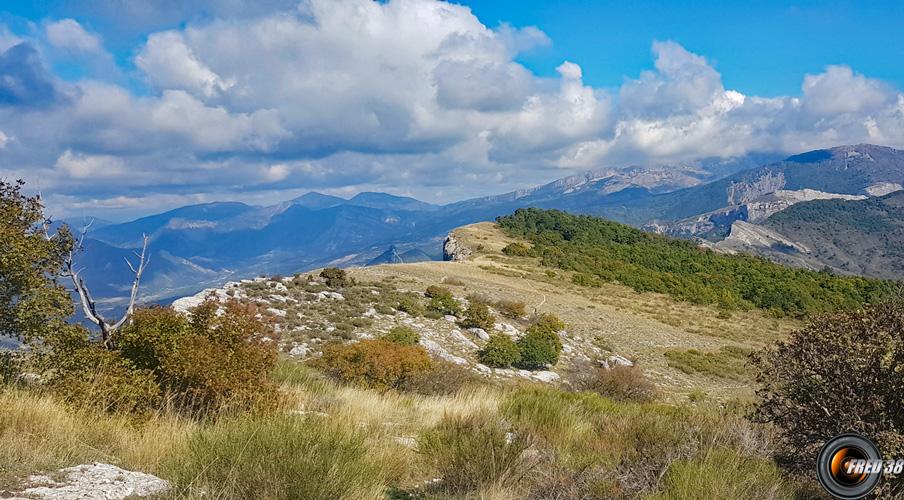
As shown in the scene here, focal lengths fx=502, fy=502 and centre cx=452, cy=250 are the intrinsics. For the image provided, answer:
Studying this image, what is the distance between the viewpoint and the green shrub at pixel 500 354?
57.5 ft

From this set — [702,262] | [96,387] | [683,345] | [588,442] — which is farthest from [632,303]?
[96,387]

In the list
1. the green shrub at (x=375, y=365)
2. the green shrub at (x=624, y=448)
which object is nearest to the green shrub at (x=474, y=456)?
the green shrub at (x=624, y=448)

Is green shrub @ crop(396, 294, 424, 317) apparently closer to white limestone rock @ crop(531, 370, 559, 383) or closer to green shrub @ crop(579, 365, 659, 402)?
white limestone rock @ crop(531, 370, 559, 383)

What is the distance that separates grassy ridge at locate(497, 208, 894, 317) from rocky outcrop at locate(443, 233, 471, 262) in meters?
7.48

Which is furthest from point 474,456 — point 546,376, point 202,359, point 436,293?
point 436,293

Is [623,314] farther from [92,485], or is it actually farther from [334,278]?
[92,485]

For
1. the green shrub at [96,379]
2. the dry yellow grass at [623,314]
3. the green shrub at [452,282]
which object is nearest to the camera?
the green shrub at [96,379]

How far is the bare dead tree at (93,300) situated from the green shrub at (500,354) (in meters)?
12.2

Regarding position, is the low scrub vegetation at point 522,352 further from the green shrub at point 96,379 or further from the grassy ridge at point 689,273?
the grassy ridge at point 689,273

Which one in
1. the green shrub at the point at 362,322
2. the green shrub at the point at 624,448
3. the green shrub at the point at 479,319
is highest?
the green shrub at the point at 624,448

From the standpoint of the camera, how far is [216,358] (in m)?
6.97

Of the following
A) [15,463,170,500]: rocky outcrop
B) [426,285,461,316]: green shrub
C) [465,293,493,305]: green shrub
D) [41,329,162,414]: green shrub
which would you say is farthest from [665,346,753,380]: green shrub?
[15,463,170,500]: rocky outcrop

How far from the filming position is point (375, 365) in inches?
462

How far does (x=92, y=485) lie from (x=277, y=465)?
1.38m
